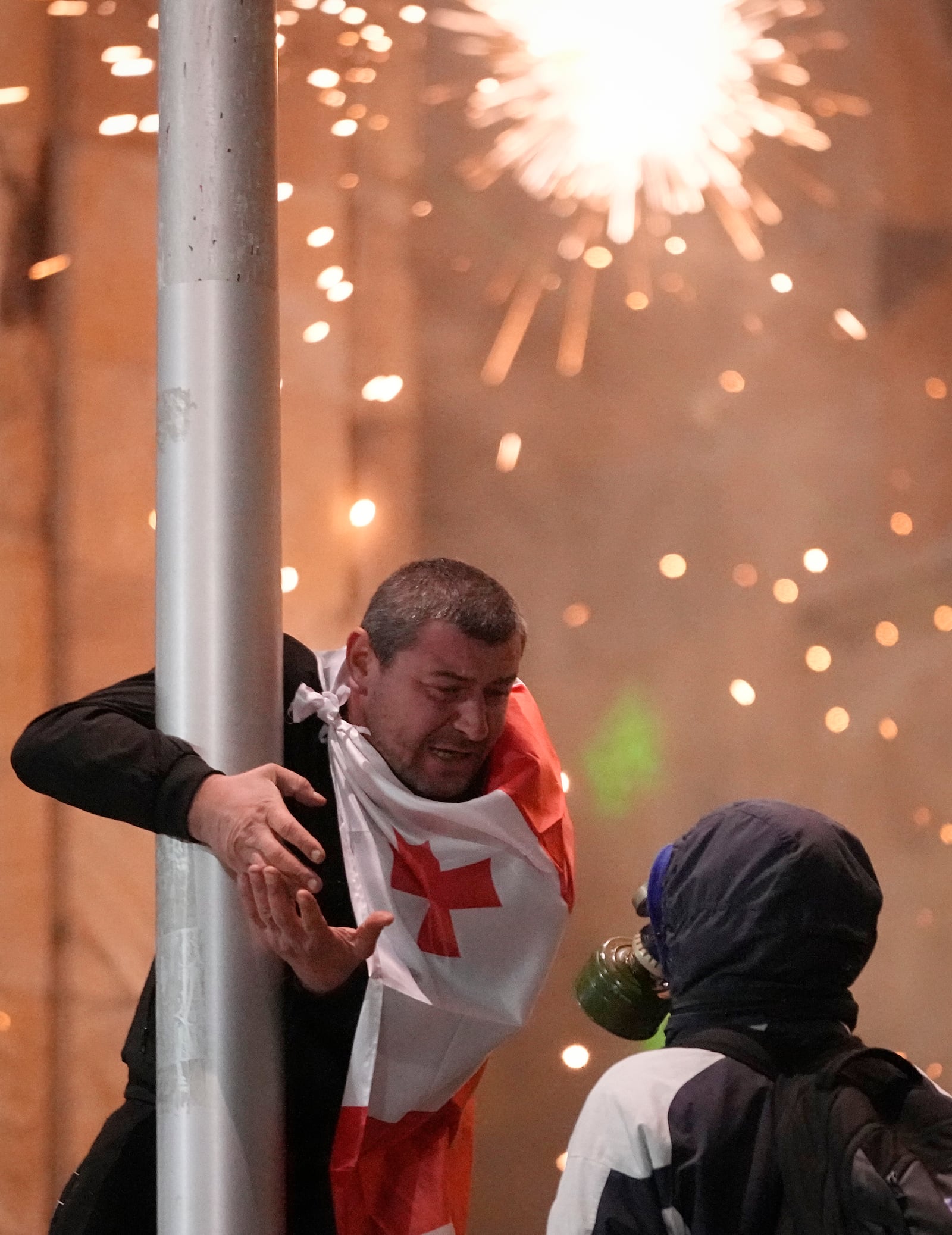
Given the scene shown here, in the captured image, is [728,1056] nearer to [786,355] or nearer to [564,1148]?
[564,1148]

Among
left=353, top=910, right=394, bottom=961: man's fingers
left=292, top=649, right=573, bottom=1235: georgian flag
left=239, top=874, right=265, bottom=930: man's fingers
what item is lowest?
left=292, top=649, right=573, bottom=1235: georgian flag

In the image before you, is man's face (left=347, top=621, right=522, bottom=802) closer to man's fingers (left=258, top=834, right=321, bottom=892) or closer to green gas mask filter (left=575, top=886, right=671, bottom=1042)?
green gas mask filter (left=575, top=886, right=671, bottom=1042)

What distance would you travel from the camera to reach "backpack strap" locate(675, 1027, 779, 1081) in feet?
4.17

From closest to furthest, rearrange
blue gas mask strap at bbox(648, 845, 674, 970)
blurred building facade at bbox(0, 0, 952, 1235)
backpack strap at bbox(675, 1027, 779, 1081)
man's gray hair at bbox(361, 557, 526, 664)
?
backpack strap at bbox(675, 1027, 779, 1081) → blue gas mask strap at bbox(648, 845, 674, 970) → man's gray hair at bbox(361, 557, 526, 664) → blurred building facade at bbox(0, 0, 952, 1235)

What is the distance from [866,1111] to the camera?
1.19 m

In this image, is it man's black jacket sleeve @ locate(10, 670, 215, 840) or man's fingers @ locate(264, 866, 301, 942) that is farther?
man's black jacket sleeve @ locate(10, 670, 215, 840)

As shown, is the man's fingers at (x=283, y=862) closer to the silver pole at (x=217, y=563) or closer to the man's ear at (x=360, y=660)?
the silver pole at (x=217, y=563)

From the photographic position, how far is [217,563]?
164cm

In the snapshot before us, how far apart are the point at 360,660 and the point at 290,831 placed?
530 mm

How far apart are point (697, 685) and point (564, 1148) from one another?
857 millimetres

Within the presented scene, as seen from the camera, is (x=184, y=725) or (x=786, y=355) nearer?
(x=184, y=725)

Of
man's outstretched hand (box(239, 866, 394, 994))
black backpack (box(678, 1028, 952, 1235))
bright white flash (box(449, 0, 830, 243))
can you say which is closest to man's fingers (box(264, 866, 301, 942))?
man's outstretched hand (box(239, 866, 394, 994))

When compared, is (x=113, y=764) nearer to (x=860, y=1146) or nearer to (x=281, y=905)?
(x=281, y=905)

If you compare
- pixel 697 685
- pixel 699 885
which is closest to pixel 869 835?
pixel 697 685
